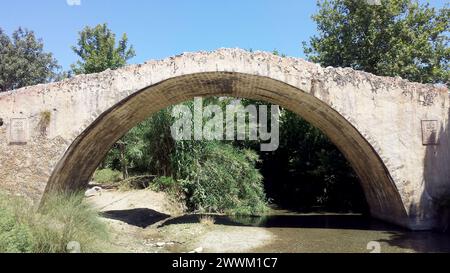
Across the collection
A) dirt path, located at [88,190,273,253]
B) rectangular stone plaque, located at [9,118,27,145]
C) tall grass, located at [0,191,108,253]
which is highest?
rectangular stone plaque, located at [9,118,27,145]

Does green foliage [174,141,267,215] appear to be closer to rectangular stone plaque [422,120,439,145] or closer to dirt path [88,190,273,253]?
dirt path [88,190,273,253]

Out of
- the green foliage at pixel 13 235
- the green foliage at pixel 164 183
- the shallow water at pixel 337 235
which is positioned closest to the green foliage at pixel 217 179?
the green foliage at pixel 164 183

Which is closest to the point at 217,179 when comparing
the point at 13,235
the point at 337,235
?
the point at 337,235

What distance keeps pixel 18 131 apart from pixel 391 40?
12863mm

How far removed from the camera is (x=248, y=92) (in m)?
9.95

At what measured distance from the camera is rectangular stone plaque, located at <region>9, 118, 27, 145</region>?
8398 mm

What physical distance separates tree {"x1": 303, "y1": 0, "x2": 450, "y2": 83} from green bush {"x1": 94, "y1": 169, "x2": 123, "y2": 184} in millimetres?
10454

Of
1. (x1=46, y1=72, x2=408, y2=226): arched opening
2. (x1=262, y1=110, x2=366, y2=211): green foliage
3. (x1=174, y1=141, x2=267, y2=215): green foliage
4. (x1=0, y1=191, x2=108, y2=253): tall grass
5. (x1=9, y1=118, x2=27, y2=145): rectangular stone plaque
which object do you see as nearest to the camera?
(x1=0, y1=191, x2=108, y2=253): tall grass

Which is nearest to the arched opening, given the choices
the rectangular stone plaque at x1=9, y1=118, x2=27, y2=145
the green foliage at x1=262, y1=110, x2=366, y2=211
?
the rectangular stone plaque at x1=9, y1=118, x2=27, y2=145

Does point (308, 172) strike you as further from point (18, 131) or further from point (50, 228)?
point (50, 228)

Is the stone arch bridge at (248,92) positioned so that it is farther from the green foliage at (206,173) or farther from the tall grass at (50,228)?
the green foliage at (206,173)

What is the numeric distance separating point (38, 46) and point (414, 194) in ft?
80.3

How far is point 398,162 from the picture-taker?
8.86m
